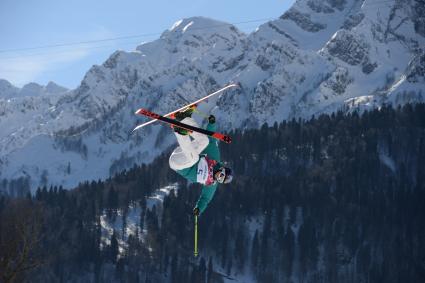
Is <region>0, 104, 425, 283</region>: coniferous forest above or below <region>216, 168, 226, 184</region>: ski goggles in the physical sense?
below

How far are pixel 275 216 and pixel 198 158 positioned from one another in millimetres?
121103

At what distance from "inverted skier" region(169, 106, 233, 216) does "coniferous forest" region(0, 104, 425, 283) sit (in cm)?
8966

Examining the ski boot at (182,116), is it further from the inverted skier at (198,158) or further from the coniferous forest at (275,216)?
the coniferous forest at (275,216)

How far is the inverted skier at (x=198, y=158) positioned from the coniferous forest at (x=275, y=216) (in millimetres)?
89659

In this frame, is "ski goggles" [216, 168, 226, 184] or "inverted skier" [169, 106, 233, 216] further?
"ski goggles" [216, 168, 226, 184]

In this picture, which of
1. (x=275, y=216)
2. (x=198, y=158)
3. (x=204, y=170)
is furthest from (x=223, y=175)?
(x=275, y=216)

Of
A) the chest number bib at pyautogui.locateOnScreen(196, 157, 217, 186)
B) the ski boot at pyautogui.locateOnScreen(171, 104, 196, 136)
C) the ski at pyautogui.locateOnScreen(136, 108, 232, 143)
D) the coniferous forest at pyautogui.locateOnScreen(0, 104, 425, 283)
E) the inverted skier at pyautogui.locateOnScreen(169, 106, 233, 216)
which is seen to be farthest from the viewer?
the coniferous forest at pyautogui.locateOnScreen(0, 104, 425, 283)

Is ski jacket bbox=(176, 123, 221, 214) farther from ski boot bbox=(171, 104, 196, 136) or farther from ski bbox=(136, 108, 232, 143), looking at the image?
ski bbox=(136, 108, 232, 143)

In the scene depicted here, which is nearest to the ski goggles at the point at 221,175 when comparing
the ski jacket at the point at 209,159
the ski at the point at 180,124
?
the ski jacket at the point at 209,159

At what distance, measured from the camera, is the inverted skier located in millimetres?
36469

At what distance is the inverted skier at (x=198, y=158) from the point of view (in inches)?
1436

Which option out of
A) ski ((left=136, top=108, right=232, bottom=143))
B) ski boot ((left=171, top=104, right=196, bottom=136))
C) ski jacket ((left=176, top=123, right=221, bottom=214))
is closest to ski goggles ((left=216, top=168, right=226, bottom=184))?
ski jacket ((left=176, top=123, right=221, bottom=214))

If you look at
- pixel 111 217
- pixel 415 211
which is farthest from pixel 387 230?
pixel 111 217

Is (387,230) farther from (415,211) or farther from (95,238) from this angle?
(95,238)
